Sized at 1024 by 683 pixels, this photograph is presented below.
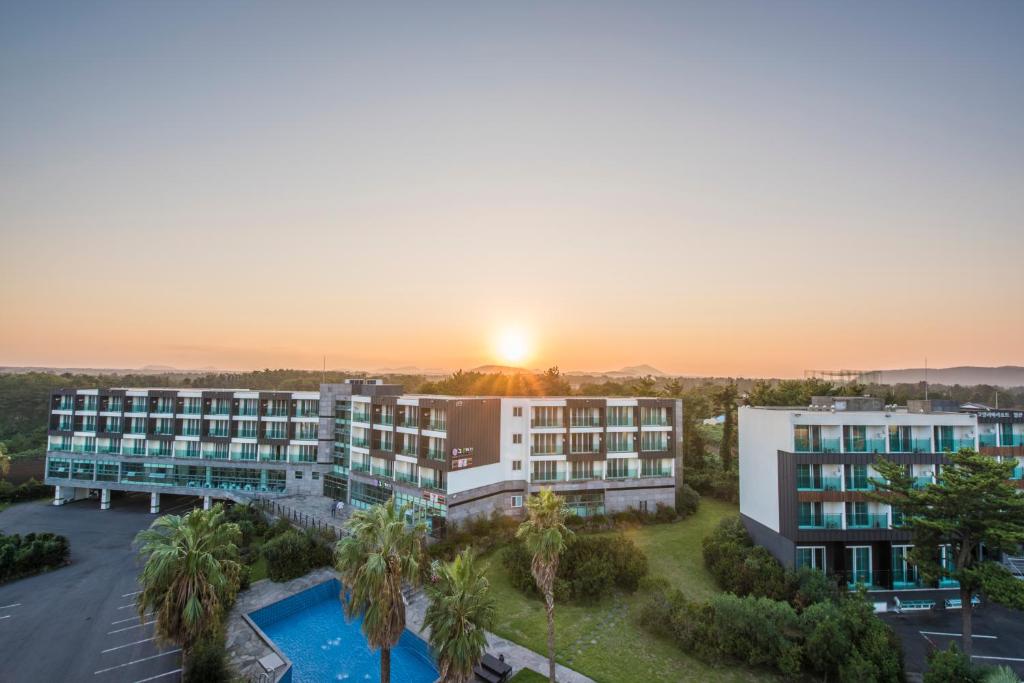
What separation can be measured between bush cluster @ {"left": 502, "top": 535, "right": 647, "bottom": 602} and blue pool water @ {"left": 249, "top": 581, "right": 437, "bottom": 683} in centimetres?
887

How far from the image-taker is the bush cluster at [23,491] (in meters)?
57.6

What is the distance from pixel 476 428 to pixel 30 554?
1432 inches

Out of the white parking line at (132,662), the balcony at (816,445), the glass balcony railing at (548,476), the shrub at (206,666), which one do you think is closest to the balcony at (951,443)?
the balcony at (816,445)

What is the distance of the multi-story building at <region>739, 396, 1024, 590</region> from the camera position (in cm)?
3438

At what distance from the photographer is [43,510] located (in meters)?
55.2

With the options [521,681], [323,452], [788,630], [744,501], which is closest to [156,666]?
[521,681]

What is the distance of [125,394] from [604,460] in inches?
2226

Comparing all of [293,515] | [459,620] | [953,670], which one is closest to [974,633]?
[953,670]

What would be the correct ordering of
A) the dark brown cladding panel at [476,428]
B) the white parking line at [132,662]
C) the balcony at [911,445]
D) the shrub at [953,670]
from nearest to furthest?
the shrub at [953,670], the white parking line at [132,662], the balcony at [911,445], the dark brown cladding panel at [476,428]

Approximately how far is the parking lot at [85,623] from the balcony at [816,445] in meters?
40.0

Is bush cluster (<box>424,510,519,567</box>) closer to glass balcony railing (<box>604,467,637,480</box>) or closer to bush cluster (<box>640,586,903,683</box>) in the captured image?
glass balcony railing (<box>604,467,637,480</box>)

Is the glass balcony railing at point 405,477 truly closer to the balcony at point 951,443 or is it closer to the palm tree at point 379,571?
the palm tree at point 379,571

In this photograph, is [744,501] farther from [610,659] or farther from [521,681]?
[521,681]

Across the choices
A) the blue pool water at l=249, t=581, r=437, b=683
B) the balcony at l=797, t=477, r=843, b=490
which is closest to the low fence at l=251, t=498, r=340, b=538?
the blue pool water at l=249, t=581, r=437, b=683
